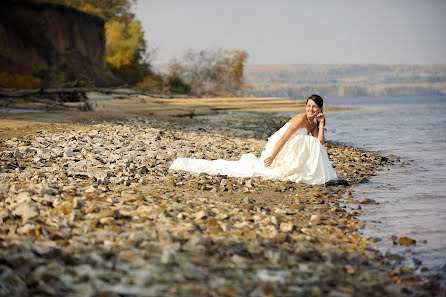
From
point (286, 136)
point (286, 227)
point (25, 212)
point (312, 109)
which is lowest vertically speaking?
point (286, 227)

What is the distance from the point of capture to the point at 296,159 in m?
6.42

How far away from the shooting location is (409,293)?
305 centimetres

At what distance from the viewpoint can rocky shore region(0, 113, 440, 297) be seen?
2.93 metres

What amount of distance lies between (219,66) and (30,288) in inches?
1345

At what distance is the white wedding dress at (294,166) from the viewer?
252 inches

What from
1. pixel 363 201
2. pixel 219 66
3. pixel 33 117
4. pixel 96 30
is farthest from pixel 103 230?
pixel 219 66

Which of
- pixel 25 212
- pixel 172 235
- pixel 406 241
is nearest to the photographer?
pixel 172 235

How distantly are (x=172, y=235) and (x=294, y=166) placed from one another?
318 centimetres

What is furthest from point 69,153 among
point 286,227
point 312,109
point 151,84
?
point 151,84

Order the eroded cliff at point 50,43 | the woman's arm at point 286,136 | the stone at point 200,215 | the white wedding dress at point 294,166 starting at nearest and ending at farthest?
the stone at point 200,215, the white wedding dress at point 294,166, the woman's arm at point 286,136, the eroded cliff at point 50,43

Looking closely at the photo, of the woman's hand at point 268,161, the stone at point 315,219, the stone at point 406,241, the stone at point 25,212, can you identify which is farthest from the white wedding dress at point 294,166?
the stone at point 25,212

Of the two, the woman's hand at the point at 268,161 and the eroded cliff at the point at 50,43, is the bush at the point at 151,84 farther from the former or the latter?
the woman's hand at the point at 268,161

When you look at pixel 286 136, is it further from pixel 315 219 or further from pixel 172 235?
pixel 172 235

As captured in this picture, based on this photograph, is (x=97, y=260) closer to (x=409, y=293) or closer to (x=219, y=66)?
(x=409, y=293)
